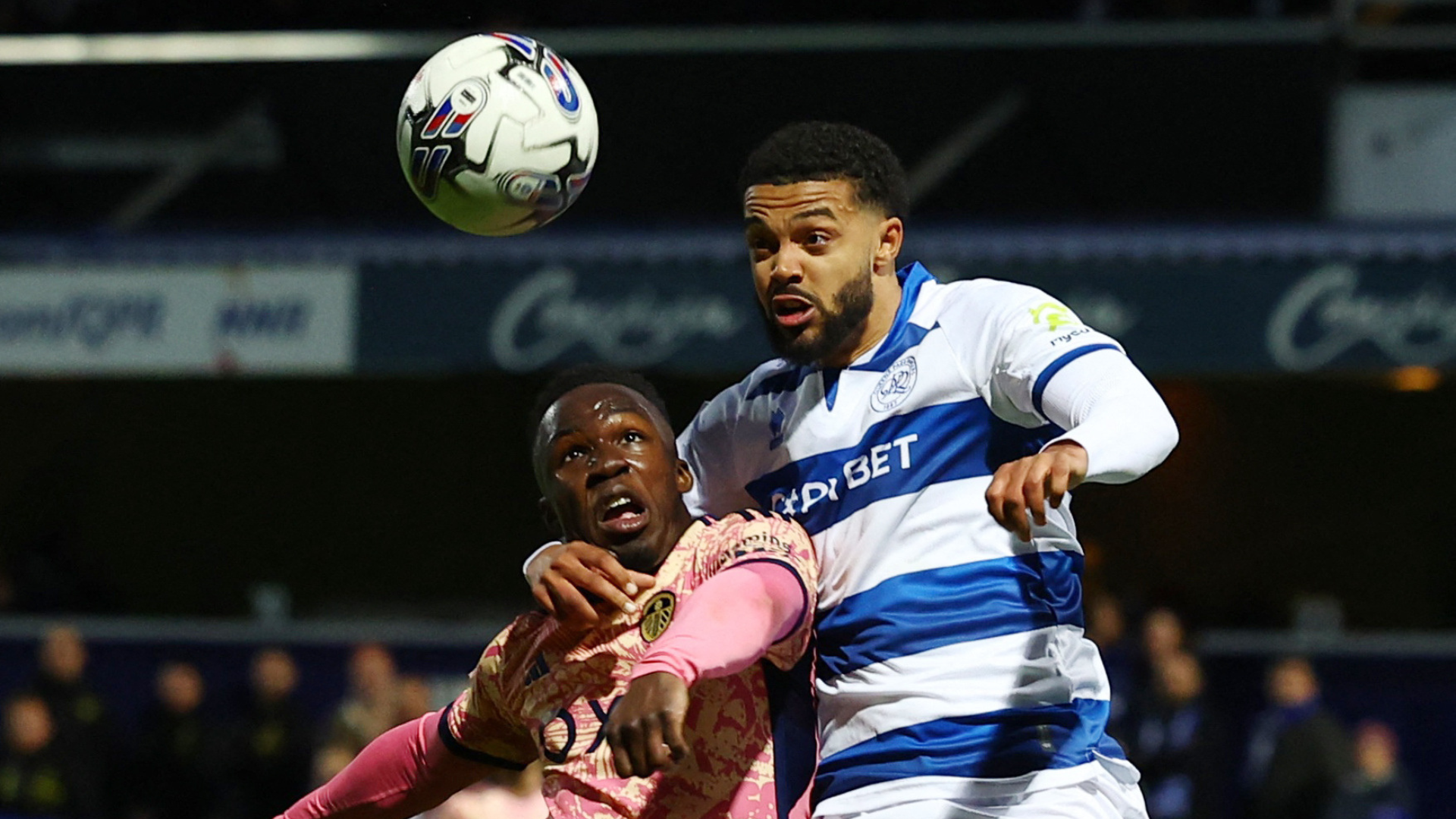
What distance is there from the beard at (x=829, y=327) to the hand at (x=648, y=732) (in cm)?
100

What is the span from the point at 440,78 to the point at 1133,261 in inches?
319

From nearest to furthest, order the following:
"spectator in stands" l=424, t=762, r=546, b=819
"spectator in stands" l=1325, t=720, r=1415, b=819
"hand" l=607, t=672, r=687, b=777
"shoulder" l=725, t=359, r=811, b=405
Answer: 1. "hand" l=607, t=672, r=687, b=777
2. "shoulder" l=725, t=359, r=811, b=405
3. "spectator in stands" l=424, t=762, r=546, b=819
4. "spectator in stands" l=1325, t=720, r=1415, b=819

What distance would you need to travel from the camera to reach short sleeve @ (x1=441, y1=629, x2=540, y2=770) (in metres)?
4.11

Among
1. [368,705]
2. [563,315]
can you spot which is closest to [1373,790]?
[368,705]

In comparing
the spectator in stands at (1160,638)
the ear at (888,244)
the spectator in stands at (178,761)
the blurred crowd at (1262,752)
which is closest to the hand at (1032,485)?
the ear at (888,244)

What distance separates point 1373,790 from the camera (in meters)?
10.5

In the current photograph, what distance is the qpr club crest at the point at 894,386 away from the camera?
399cm

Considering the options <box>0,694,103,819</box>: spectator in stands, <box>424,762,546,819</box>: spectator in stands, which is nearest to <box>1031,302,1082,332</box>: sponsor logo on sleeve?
<box>424,762,546,819</box>: spectator in stands

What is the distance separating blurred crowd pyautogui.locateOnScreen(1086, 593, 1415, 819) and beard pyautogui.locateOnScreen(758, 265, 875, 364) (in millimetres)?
6800

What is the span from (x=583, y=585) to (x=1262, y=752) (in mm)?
8178

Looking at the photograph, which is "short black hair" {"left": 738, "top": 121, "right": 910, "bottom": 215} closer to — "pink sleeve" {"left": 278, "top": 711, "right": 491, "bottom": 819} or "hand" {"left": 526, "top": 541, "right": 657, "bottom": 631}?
"hand" {"left": 526, "top": 541, "right": 657, "bottom": 631}

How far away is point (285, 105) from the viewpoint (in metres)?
16.0

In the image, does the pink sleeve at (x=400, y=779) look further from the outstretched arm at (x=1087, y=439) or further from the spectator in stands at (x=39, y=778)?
the spectator in stands at (x=39, y=778)

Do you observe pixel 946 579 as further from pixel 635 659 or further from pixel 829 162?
pixel 829 162
